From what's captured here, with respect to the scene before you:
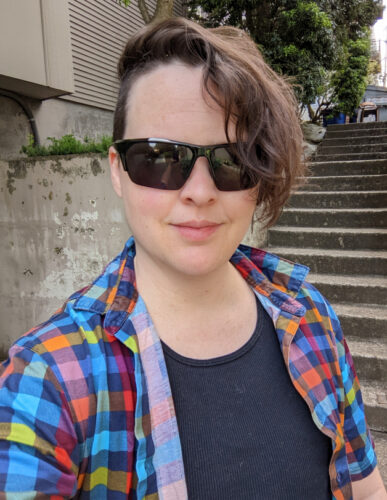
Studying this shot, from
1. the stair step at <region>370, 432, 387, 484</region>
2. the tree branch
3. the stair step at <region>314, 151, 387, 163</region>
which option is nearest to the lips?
the stair step at <region>370, 432, 387, 484</region>

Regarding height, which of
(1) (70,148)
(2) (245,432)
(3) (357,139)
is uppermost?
(3) (357,139)

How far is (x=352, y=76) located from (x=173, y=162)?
10.2 metres

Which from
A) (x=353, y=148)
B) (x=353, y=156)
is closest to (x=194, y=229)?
(x=353, y=156)

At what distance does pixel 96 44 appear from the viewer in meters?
6.34

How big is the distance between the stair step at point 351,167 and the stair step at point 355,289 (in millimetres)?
2029

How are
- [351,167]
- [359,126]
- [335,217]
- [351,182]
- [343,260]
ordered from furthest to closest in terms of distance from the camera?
[359,126], [351,167], [351,182], [335,217], [343,260]

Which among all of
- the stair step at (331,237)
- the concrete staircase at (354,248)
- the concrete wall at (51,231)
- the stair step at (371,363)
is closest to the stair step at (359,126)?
the concrete staircase at (354,248)

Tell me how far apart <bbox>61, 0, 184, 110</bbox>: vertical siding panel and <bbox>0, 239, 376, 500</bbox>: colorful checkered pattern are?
551 cm

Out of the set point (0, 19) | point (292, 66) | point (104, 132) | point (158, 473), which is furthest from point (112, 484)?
point (292, 66)

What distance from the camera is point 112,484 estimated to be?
0.81m

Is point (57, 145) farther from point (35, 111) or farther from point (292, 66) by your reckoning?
point (292, 66)

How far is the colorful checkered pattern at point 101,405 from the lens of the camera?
0.73 m

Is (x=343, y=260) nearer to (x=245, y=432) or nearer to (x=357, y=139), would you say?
(x=245, y=432)

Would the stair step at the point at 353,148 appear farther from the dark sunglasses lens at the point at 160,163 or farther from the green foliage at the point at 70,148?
the dark sunglasses lens at the point at 160,163
